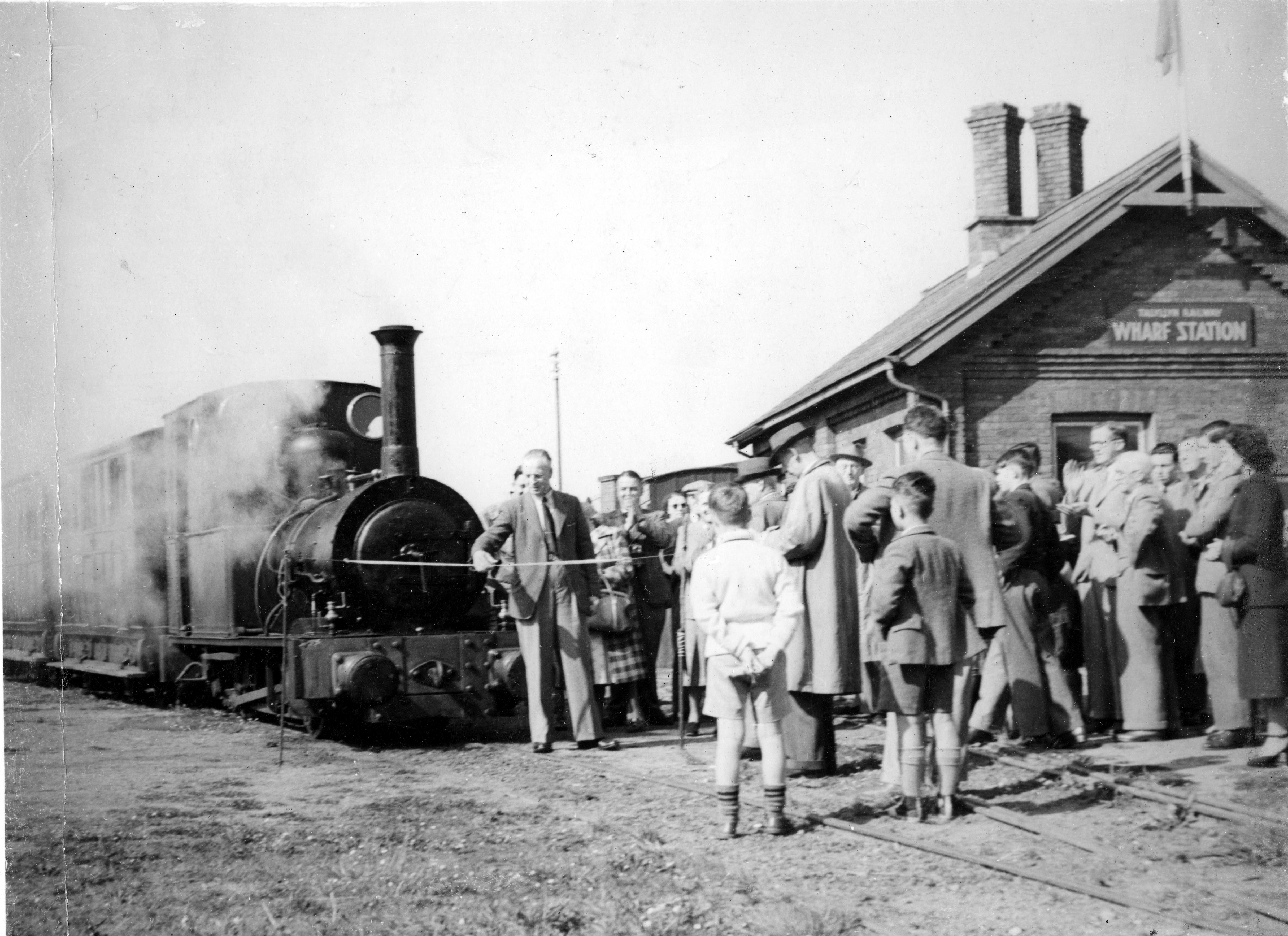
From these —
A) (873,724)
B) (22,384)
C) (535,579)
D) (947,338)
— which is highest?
(947,338)

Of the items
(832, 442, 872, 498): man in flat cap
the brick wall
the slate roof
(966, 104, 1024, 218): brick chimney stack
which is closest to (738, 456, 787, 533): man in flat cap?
(832, 442, 872, 498): man in flat cap

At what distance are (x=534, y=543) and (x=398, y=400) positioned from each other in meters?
1.74

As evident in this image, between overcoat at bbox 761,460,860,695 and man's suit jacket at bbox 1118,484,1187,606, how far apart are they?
196 cm

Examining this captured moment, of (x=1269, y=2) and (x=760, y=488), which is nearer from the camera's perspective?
(x=1269, y=2)

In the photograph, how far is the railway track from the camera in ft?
15.0

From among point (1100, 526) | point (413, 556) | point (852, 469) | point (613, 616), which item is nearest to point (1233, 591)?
point (1100, 526)

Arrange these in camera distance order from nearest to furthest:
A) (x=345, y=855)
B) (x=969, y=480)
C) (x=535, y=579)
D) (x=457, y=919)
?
(x=457, y=919), (x=345, y=855), (x=969, y=480), (x=535, y=579)

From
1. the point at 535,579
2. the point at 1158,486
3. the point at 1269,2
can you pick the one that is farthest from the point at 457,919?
the point at 1269,2

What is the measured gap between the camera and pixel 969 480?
21.2 ft

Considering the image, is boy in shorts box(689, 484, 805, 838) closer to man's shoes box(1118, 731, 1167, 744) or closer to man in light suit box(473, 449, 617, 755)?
man in light suit box(473, 449, 617, 755)

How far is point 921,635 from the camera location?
588cm

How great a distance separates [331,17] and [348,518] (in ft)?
11.9

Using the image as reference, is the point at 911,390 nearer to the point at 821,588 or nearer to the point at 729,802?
the point at 821,588

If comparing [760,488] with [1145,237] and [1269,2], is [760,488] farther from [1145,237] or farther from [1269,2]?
[1145,237]
